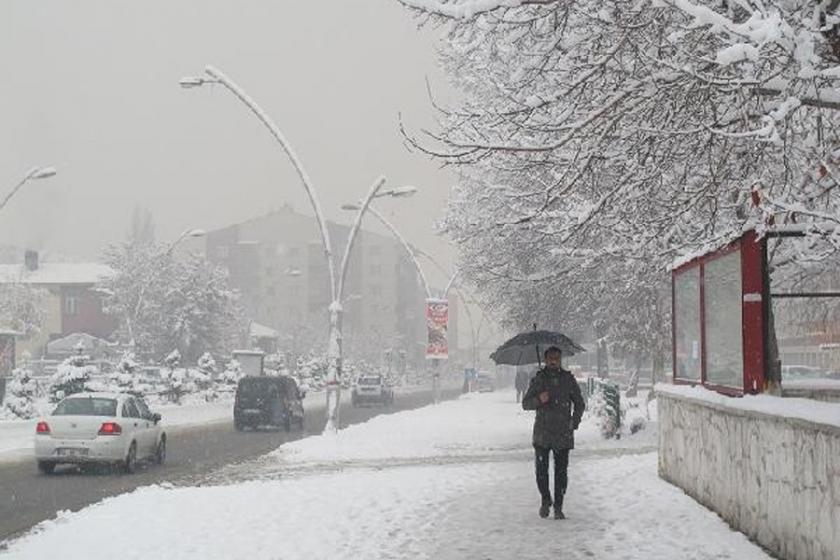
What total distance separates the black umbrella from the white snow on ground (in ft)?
6.23

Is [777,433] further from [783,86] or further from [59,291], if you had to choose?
[59,291]

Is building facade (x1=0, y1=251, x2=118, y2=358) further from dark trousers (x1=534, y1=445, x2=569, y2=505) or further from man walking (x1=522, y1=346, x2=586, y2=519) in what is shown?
man walking (x1=522, y1=346, x2=586, y2=519)

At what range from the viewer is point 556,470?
38.6ft

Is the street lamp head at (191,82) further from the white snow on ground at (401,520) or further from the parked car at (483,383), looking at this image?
the parked car at (483,383)

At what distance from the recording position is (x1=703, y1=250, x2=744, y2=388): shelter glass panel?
10.6 meters

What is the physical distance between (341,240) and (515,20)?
144 m

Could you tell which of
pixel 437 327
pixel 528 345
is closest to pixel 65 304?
pixel 437 327

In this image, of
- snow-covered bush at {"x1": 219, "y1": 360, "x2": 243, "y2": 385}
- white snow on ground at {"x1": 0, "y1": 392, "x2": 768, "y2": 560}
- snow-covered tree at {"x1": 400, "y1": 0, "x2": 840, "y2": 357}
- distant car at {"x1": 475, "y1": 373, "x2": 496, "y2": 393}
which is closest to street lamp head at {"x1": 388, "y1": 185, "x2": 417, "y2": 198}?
white snow on ground at {"x1": 0, "y1": 392, "x2": 768, "y2": 560}

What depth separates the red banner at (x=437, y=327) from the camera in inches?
1542

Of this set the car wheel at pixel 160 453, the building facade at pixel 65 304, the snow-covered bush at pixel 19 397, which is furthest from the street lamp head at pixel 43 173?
the building facade at pixel 65 304

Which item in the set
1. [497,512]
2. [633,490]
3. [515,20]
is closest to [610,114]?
[515,20]

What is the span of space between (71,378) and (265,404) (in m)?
7.99

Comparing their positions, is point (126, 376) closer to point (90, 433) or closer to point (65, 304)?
point (90, 433)

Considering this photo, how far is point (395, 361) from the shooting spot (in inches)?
5364
